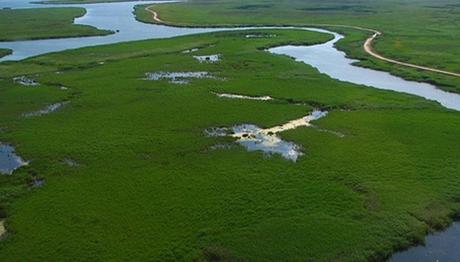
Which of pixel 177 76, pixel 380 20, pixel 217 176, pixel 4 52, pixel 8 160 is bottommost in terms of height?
pixel 4 52

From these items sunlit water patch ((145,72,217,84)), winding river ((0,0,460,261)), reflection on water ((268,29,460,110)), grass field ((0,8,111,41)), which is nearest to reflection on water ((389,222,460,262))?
winding river ((0,0,460,261))

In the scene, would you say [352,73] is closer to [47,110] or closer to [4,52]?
[47,110]

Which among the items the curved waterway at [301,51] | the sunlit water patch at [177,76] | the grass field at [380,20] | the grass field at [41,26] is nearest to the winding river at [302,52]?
the curved waterway at [301,51]

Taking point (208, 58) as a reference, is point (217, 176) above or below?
below

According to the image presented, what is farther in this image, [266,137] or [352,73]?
[352,73]

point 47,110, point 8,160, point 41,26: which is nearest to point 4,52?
point 41,26

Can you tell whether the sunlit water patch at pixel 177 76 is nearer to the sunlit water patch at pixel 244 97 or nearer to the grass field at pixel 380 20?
the sunlit water patch at pixel 244 97

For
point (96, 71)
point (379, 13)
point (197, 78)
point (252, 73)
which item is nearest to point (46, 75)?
point (96, 71)
